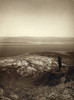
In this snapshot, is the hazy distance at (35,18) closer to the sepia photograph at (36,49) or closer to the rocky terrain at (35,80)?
the sepia photograph at (36,49)

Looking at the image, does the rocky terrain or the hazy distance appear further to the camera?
the hazy distance

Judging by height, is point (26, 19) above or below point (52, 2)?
below

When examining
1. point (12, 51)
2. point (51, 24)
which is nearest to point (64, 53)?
point (51, 24)

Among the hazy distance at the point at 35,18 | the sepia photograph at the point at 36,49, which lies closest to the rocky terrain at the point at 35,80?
the sepia photograph at the point at 36,49

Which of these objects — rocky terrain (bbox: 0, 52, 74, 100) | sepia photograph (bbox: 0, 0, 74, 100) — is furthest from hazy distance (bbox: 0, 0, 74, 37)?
rocky terrain (bbox: 0, 52, 74, 100)

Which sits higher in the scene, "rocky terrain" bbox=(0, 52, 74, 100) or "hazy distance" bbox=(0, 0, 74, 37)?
"hazy distance" bbox=(0, 0, 74, 37)

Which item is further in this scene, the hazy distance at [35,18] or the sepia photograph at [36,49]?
the hazy distance at [35,18]

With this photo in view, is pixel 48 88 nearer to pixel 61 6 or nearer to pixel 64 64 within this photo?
pixel 64 64

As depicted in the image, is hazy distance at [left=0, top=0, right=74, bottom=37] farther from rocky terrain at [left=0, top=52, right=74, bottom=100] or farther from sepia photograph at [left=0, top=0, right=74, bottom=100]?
rocky terrain at [left=0, top=52, right=74, bottom=100]
